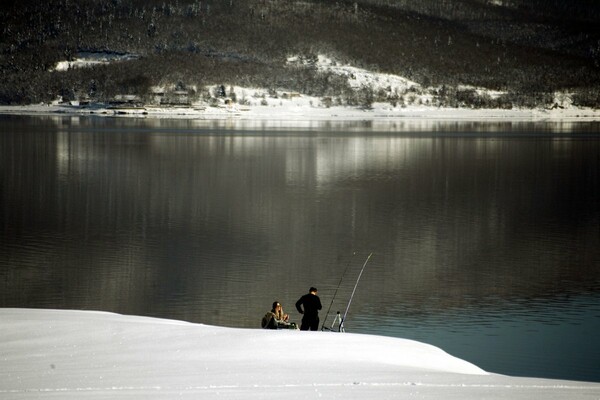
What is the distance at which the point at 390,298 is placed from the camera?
65.6 ft

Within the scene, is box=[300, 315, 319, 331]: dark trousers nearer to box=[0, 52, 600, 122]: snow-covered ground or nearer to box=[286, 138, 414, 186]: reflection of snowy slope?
box=[286, 138, 414, 186]: reflection of snowy slope

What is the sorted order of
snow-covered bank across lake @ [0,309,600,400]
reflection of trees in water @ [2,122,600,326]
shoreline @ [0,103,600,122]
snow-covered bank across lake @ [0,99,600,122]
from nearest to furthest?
snow-covered bank across lake @ [0,309,600,400]
reflection of trees in water @ [2,122,600,326]
shoreline @ [0,103,600,122]
snow-covered bank across lake @ [0,99,600,122]

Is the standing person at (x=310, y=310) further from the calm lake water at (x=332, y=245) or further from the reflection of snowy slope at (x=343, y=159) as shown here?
the reflection of snowy slope at (x=343, y=159)

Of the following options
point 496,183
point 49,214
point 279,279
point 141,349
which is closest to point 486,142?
point 496,183

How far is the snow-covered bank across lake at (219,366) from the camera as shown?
33.2 feet

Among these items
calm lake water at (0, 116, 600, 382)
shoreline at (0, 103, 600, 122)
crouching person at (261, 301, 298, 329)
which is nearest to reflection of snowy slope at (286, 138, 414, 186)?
calm lake water at (0, 116, 600, 382)

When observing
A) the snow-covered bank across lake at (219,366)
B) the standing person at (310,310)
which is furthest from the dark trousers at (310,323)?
the snow-covered bank across lake at (219,366)

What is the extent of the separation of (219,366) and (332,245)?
16.0m

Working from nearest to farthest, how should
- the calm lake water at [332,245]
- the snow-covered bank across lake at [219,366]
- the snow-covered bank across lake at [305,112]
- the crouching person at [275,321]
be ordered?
the snow-covered bank across lake at [219,366], the crouching person at [275,321], the calm lake water at [332,245], the snow-covered bank across lake at [305,112]

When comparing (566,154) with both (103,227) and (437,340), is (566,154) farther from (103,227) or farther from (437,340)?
(437,340)

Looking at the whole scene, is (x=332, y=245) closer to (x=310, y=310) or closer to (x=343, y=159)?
(x=310, y=310)

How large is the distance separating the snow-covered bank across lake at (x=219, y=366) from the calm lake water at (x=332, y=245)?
139 inches

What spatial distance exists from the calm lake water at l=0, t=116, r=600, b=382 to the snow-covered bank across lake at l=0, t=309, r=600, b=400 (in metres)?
3.53

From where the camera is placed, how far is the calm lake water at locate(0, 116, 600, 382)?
Result: 18.1m
